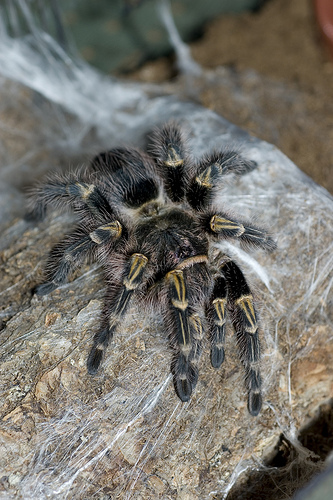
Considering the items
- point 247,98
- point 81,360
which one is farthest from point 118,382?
point 247,98

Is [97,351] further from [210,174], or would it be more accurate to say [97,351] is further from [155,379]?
[210,174]

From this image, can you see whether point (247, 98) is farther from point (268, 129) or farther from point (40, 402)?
point (40, 402)

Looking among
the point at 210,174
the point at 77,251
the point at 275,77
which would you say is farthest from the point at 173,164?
the point at 275,77

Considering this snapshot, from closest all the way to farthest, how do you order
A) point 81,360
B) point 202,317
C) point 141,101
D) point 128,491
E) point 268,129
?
point 128,491 < point 81,360 < point 202,317 < point 268,129 < point 141,101

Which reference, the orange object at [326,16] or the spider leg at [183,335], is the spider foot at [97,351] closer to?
the spider leg at [183,335]

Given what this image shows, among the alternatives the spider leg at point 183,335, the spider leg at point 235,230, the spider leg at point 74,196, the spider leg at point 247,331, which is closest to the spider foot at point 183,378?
the spider leg at point 183,335

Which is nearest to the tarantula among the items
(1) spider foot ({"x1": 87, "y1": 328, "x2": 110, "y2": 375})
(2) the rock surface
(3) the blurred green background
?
(1) spider foot ({"x1": 87, "y1": 328, "x2": 110, "y2": 375})

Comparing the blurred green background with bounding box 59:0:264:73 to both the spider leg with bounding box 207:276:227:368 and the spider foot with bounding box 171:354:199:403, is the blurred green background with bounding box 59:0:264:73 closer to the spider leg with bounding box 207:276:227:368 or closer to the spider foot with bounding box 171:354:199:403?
the spider leg with bounding box 207:276:227:368
